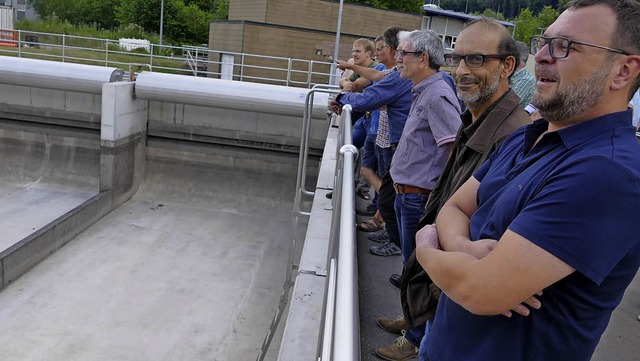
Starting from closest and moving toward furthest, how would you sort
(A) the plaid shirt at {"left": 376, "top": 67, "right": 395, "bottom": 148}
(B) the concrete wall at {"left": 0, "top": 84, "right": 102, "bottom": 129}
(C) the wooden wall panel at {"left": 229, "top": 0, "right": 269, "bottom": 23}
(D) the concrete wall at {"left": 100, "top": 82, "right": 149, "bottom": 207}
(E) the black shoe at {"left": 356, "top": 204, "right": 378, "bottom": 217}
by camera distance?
(A) the plaid shirt at {"left": 376, "top": 67, "right": 395, "bottom": 148} → (E) the black shoe at {"left": 356, "top": 204, "right": 378, "bottom": 217} → (D) the concrete wall at {"left": 100, "top": 82, "right": 149, "bottom": 207} → (B) the concrete wall at {"left": 0, "top": 84, "right": 102, "bottom": 129} → (C) the wooden wall panel at {"left": 229, "top": 0, "right": 269, "bottom": 23}

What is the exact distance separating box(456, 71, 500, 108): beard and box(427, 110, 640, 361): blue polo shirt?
2.39 feet

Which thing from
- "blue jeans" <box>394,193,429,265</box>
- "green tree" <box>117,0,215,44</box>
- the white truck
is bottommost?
"blue jeans" <box>394,193,429,265</box>

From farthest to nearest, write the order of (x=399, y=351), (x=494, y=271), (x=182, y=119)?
1. (x=182, y=119)
2. (x=399, y=351)
3. (x=494, y=271)

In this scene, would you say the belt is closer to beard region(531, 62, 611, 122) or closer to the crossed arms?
the crossed arms

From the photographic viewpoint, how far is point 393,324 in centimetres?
281

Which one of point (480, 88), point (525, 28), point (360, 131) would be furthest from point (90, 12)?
point (480, 88)

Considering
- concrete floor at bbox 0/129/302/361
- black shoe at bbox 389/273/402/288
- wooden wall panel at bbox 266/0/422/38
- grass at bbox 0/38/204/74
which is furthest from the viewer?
wooden wall panel at bbox 266/0/422/38

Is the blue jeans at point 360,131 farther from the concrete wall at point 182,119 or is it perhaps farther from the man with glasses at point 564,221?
the man with glasses at point 564,221

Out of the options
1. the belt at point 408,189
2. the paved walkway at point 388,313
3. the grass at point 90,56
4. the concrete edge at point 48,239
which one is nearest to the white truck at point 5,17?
the grass at point 90,56

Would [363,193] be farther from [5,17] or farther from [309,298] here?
[5,17]

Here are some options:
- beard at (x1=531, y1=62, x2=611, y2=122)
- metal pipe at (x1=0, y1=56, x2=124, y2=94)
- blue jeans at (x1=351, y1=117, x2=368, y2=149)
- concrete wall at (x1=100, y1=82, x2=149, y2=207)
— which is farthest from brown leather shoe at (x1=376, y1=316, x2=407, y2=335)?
metal pipe at (x1=0, y1=56, x2=124, y2=94)

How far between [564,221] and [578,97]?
313 mm

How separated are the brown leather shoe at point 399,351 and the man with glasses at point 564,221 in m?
1.25

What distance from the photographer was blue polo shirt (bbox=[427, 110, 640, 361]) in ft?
3.30
